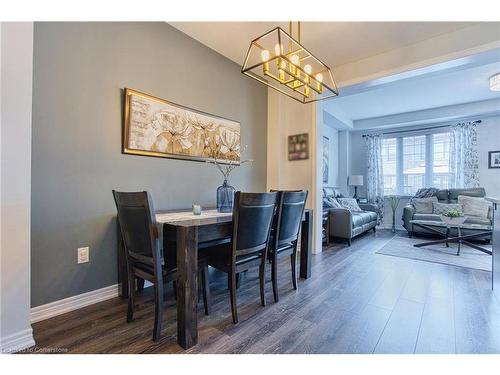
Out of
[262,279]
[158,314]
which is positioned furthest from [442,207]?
[158,314]

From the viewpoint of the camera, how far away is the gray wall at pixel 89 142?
70.9 inches

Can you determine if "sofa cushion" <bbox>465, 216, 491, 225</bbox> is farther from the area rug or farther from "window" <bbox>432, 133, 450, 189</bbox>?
"window" <bbox>432, 133, 450, 189</bbox>

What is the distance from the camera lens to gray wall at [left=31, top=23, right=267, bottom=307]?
1802mm

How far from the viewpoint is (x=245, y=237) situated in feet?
5.79

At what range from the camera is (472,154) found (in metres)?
5.14

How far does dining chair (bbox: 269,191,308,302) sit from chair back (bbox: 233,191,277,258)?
22 cm

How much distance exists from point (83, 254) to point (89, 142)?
2.98ft

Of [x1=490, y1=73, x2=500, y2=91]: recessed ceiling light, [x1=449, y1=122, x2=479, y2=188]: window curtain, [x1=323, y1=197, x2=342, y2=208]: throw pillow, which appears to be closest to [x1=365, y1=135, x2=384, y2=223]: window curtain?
[x1=449, y1=122, x2=479, y2=188]: window curtain

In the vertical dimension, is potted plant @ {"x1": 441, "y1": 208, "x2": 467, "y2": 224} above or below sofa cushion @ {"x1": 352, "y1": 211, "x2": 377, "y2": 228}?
above
